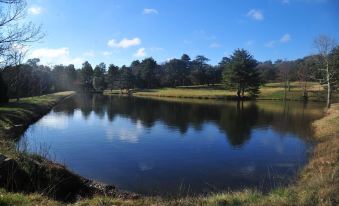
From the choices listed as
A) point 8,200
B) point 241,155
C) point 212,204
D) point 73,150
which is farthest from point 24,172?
point 241,155

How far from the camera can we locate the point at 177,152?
80.0 feet

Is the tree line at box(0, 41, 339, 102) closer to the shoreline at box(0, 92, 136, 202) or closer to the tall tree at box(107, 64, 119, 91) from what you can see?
the tall tree at box(107, 64, 119, 91)

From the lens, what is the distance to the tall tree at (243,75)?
88.3 m

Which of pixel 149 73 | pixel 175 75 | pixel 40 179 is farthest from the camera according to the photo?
pixel 175 75

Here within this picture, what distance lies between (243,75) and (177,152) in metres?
66.8

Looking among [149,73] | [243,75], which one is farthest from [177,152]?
[149,73]

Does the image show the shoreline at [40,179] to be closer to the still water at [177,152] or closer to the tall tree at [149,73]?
the still water at [177,152]

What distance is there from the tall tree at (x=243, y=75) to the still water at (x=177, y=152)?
4828 centimetres

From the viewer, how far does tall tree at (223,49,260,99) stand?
290 ft

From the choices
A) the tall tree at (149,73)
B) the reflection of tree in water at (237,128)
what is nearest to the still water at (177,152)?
the reflection of tree in water at (237,128)

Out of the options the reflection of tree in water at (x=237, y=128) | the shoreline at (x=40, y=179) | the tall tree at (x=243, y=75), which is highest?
the tall tree at (x=243, y=75)

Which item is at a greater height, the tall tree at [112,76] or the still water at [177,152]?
the tall tree at [112,76]

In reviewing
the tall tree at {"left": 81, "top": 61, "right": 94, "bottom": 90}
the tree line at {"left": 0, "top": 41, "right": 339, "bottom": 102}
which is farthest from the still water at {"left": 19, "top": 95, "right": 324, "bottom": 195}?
the tall tree at {"left": 81, "top": 61, "right": 94, "bottom": 90}

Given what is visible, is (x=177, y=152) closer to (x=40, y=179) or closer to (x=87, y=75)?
(x=40, y=179)
